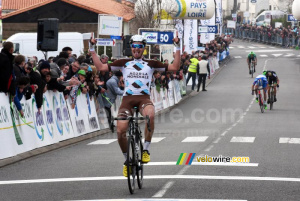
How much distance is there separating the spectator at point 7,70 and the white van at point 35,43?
24.8 m

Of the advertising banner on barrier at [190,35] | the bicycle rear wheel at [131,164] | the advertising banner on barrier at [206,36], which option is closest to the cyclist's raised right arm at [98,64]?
the bicycle rear wheel at [131,164]

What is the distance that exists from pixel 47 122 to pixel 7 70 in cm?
276

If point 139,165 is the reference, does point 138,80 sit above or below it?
above

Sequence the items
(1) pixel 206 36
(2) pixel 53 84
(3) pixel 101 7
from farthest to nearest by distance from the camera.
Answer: (3) pixel 101 7
(1) pixel 206 36
(2) pixel 53 84

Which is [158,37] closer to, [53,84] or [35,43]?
[35,43]

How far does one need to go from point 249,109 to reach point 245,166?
1979cm

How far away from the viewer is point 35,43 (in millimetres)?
40531

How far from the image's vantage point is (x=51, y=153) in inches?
642

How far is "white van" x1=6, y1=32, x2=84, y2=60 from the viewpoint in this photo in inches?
1587

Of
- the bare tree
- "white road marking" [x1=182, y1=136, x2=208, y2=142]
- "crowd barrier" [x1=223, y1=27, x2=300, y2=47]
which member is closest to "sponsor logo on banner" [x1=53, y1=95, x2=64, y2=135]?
"white road marking" [x1=182, y1=136, x2=208, y2=142]

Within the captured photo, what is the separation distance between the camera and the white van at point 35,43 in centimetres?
4031

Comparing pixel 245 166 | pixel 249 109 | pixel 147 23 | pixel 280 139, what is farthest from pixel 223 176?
pixel 147 23

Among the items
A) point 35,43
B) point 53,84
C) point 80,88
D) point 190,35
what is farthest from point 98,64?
point 190,35

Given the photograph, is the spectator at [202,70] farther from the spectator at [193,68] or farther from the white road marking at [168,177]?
the white road marking at [168,177]
